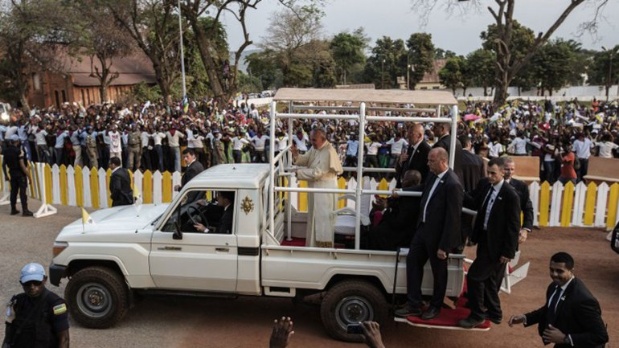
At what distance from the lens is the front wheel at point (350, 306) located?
19.6 feet

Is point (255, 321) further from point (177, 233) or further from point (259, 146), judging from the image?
point (259, 146)

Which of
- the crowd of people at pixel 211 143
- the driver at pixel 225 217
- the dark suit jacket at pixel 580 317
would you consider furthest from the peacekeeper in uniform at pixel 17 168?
the dark suit jacket at pixel 580 317

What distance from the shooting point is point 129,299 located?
638 centimetres

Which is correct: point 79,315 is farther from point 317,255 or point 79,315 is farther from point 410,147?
point 410,147

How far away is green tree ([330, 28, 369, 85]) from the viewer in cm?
7050

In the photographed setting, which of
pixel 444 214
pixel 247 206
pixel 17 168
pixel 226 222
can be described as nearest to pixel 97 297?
pixel 226 222

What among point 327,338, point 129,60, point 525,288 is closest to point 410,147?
point 327,338

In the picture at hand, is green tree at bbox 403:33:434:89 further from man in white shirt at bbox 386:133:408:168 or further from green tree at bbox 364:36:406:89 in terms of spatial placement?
man in white shirt at bbox 386:133:408:168

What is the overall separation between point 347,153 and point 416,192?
984 centimetres

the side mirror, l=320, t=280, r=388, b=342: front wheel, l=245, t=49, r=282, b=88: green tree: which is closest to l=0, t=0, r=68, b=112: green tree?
l=245, t=49, r=282, b=88: green tree

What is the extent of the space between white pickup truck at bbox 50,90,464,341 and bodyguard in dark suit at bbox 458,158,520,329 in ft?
0.84

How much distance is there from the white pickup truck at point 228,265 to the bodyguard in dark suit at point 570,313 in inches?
66.9

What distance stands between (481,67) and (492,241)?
60.7m

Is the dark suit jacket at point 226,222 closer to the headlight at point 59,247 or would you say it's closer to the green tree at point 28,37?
the headlight at point 59,247
